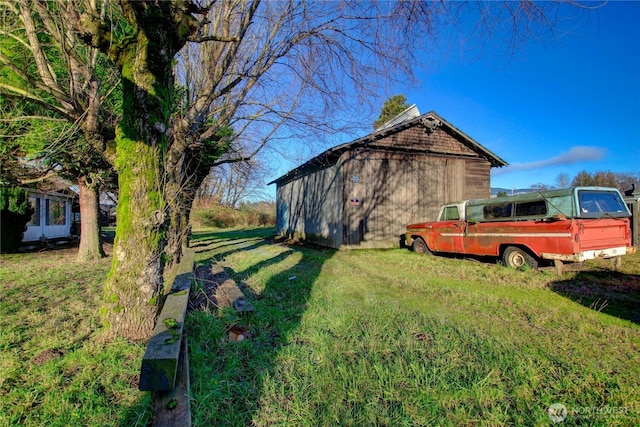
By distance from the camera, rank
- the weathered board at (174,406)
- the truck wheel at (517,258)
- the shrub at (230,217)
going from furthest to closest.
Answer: the shrub at (230,217) → the truck wheel at (517,258) → the weathered board at (174,406)

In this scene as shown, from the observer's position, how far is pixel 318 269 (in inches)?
325

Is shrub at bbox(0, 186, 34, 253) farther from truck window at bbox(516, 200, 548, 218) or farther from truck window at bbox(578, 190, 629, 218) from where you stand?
truck window at bbox(578, 190, 629, 218)

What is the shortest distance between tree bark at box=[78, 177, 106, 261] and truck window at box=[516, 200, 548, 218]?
40.4 feet

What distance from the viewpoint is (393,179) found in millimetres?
13914

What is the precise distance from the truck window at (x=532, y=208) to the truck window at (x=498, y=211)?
237 millimetres

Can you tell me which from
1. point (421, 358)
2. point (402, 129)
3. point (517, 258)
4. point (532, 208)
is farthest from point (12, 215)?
point (532, 208)

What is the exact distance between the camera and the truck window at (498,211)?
8000mm

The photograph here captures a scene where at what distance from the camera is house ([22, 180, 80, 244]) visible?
14133 mm

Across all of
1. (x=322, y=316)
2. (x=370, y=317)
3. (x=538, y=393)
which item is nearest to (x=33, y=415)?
(x=322, y=316)

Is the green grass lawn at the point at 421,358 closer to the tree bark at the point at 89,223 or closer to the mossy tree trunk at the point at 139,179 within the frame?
the mossy tree trunk at the point at 139,179

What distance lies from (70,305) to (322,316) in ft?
12.5

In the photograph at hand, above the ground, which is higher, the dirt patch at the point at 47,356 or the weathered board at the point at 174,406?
the weathered board at the point at 174,406

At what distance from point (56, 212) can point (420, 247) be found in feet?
67.7

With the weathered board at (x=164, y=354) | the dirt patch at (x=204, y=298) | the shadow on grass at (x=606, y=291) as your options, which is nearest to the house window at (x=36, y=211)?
the dirt patch at (x=204, y=298)
